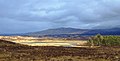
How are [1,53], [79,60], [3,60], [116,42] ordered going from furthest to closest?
[116,42] → [1,53] → [79,60] → [3,60]

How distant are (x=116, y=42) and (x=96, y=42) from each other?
940 cm

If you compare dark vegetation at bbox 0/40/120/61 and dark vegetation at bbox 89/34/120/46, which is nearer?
dark vegetation at bbox 0/40/120/61

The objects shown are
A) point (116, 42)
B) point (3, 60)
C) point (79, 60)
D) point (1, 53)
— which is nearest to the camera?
point (3, 60)

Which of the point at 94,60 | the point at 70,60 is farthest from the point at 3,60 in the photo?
the point at 94,60

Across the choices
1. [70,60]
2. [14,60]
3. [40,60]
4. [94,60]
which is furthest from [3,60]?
[94,60]

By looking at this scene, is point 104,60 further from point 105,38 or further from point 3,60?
point 105,38

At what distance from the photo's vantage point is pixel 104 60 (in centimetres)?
5053

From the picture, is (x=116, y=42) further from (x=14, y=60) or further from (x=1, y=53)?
(x=14, y=60)

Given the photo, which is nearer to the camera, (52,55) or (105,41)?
(52,55)

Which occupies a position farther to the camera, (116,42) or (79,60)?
(116,42)

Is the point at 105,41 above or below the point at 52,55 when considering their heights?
above

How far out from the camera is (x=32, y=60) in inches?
1896

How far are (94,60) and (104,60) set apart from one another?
168cm

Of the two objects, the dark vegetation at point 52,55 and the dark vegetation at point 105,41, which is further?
the dark vegetation at point 105,41
